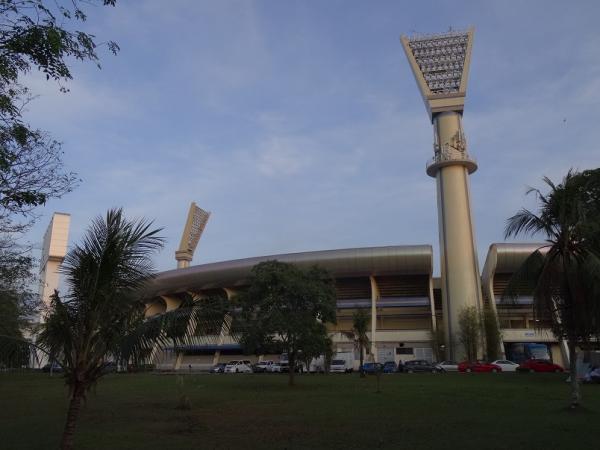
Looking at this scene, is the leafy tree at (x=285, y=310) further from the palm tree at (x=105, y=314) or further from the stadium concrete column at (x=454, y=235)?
the stadium concrete column at (x=454, y=235)

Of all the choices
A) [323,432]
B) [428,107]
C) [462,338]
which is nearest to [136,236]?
[323,432]

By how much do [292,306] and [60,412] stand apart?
1462 centimetres

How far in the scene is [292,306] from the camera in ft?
103

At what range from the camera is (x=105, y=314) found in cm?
1174

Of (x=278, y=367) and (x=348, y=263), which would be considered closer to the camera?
(x=278, y=367)

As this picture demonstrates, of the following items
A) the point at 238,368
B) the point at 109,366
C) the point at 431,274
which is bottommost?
the point at 109,366

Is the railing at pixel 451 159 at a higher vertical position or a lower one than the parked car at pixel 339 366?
higher

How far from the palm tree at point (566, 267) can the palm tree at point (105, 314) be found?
37.2 feet

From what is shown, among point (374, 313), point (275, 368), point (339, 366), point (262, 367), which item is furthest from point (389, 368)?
point (374, 313)

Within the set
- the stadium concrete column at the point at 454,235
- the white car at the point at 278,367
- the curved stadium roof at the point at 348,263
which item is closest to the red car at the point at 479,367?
the stadium concrete column at the point at 454,235

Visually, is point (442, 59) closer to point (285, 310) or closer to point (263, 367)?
point (263, 367)

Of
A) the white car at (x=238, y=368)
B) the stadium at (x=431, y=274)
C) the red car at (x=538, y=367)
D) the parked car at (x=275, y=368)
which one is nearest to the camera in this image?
the red car at (x=538, y=367)

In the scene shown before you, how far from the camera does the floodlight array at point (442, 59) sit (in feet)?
231

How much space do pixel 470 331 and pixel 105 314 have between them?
52247mm
